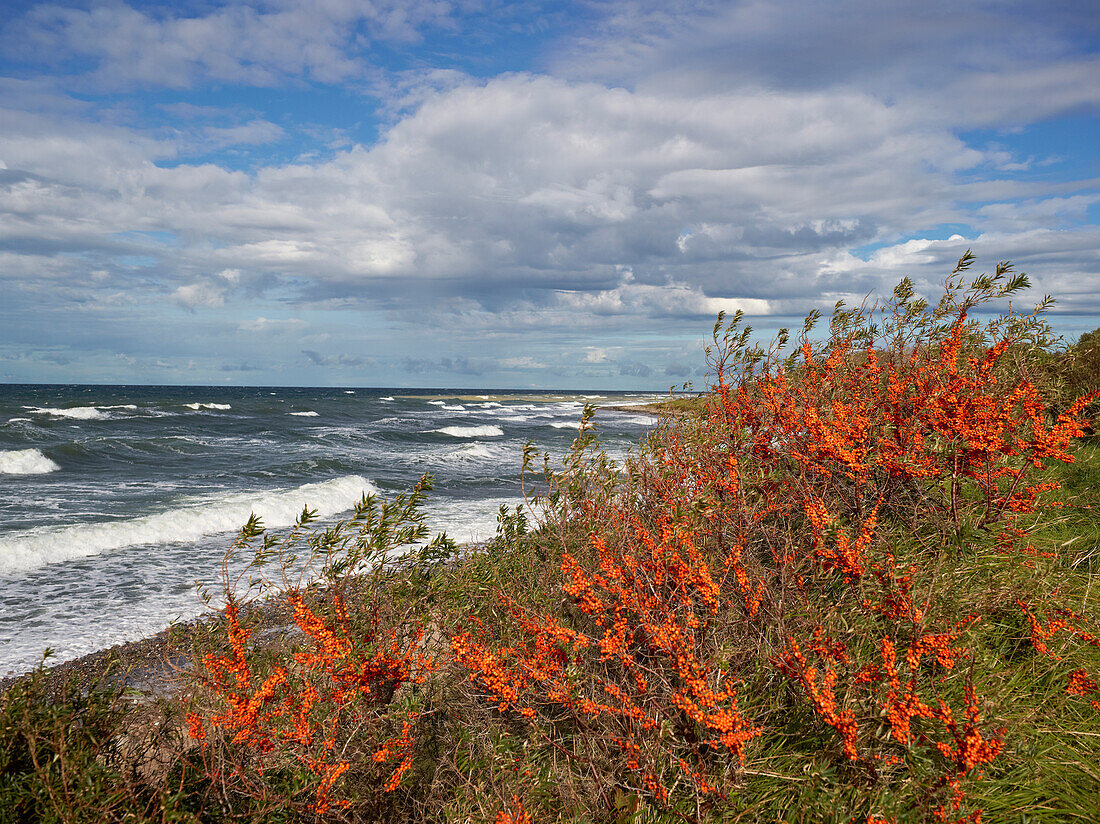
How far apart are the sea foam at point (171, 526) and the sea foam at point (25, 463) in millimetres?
10185

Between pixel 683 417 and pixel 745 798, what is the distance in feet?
14.5

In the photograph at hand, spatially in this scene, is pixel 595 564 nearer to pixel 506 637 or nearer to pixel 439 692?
pixel 506 637

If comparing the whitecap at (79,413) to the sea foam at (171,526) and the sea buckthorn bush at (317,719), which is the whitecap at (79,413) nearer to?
the sea foam at (171,526)

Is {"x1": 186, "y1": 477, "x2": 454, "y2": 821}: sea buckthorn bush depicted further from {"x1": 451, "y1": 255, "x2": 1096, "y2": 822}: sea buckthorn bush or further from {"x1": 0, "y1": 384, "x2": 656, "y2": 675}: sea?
{"x1": 0, "y1": 384, "x2": 656, "y2": 675}: sea

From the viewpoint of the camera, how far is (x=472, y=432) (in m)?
39.2

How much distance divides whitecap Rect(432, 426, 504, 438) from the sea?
42 centimetres

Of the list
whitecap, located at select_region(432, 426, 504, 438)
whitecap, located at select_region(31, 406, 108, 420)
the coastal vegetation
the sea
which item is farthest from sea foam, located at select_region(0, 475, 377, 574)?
whitecap, located at select_region(31, 406, 108, 420)

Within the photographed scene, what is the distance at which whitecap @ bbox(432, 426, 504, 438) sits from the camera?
124 feet

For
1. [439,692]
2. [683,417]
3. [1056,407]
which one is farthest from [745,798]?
[1056,407]

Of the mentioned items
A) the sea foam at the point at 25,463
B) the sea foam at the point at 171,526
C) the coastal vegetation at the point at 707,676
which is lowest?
the sea foam at the point at 171,526

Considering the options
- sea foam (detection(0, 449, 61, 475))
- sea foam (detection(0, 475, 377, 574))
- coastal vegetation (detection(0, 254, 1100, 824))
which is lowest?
sea foam (detection(0, 475, 377, 574))

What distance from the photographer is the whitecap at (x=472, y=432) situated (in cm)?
3766

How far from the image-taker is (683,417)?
7141 millimetres

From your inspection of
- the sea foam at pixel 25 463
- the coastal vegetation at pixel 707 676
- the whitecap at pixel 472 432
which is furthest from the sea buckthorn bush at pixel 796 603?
the whitecap at pixel 472 432
